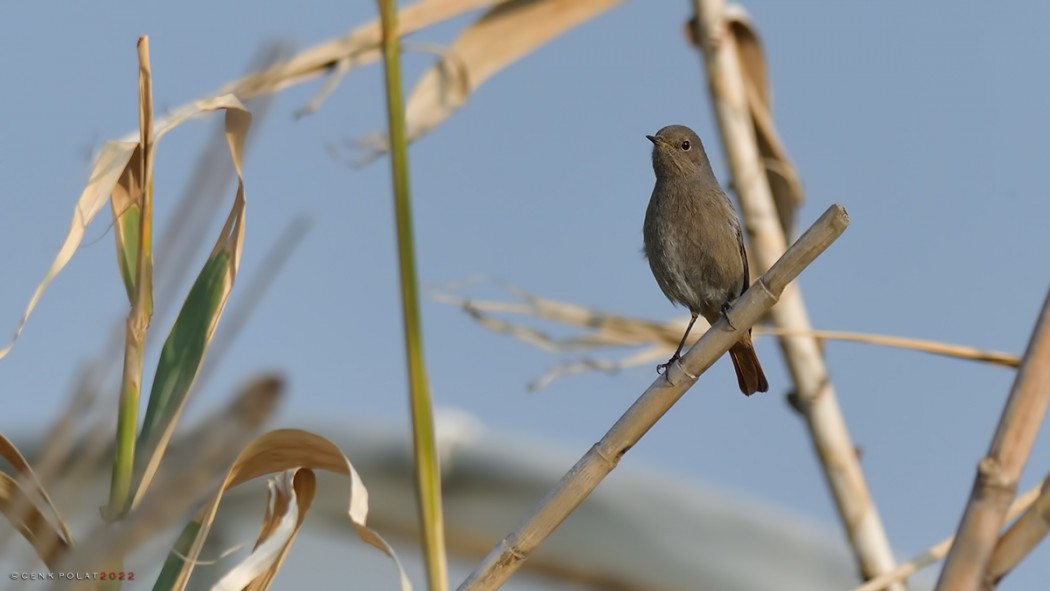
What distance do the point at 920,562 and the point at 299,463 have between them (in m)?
1.09

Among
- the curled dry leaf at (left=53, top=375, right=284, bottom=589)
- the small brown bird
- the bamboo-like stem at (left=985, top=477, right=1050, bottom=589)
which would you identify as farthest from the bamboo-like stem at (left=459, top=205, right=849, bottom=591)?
the small brown bird

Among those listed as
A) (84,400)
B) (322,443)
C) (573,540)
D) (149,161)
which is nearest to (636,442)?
(322,443)

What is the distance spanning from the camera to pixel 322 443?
172cm

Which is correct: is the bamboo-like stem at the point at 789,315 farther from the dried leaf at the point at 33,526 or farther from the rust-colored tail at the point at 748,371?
the dried leaf at the point at 33,526

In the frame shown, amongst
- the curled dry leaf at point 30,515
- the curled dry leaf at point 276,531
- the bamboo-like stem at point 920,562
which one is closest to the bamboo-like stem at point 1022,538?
the bamboo-like stem at point 920,562

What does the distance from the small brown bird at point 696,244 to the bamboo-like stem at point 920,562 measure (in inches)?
58.2

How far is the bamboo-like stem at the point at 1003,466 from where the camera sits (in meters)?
1.34

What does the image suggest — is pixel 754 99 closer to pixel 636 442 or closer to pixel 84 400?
pixel 636 442

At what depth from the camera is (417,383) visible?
64.0 inches

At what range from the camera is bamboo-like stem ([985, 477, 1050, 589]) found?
53.8 inches

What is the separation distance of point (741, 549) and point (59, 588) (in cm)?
456

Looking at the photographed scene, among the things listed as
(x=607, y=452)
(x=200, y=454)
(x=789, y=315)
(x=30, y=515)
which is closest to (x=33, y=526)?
(x=30, y=515)

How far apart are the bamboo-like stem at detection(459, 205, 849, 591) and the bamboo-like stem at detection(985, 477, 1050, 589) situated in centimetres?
41

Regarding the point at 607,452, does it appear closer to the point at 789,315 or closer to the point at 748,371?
the point at 789,315
